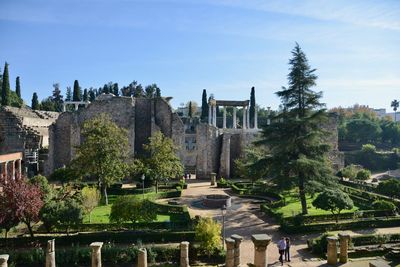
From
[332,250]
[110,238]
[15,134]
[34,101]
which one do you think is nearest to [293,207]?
[332,250]

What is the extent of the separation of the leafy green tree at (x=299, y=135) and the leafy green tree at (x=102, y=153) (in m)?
13.3

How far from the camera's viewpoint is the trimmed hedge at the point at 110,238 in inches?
845

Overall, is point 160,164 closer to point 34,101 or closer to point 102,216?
point 102,216

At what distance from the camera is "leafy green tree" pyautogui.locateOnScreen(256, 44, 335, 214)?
92.6ft

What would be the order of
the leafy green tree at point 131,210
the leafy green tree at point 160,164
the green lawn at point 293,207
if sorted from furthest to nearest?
the leafy green tree at point 160,164, the green lawn at point 293,207, the leafy green tree at point 131,210

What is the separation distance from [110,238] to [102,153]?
13.4 metres

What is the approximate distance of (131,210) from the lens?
76.0 feet

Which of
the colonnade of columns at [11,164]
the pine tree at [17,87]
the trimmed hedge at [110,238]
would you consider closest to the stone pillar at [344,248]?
the trimmed hedge at [110,238]

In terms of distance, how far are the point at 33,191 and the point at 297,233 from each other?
16.3 m

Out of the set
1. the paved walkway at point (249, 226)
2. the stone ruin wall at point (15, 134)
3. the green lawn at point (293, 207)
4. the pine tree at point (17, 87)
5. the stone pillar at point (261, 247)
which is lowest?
the paved walkway at point (249, 226)

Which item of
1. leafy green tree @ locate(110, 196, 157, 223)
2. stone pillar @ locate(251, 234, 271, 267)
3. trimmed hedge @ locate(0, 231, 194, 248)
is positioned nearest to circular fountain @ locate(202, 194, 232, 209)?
leafy green tree @ locate(110, 196, 157, 223)

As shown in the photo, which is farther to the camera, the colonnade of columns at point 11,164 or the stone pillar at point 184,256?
the colonnade of columns at point 11,164

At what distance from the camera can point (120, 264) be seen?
19109mm

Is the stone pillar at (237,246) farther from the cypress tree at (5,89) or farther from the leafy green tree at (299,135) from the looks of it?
the cypress tree at (5,89)
